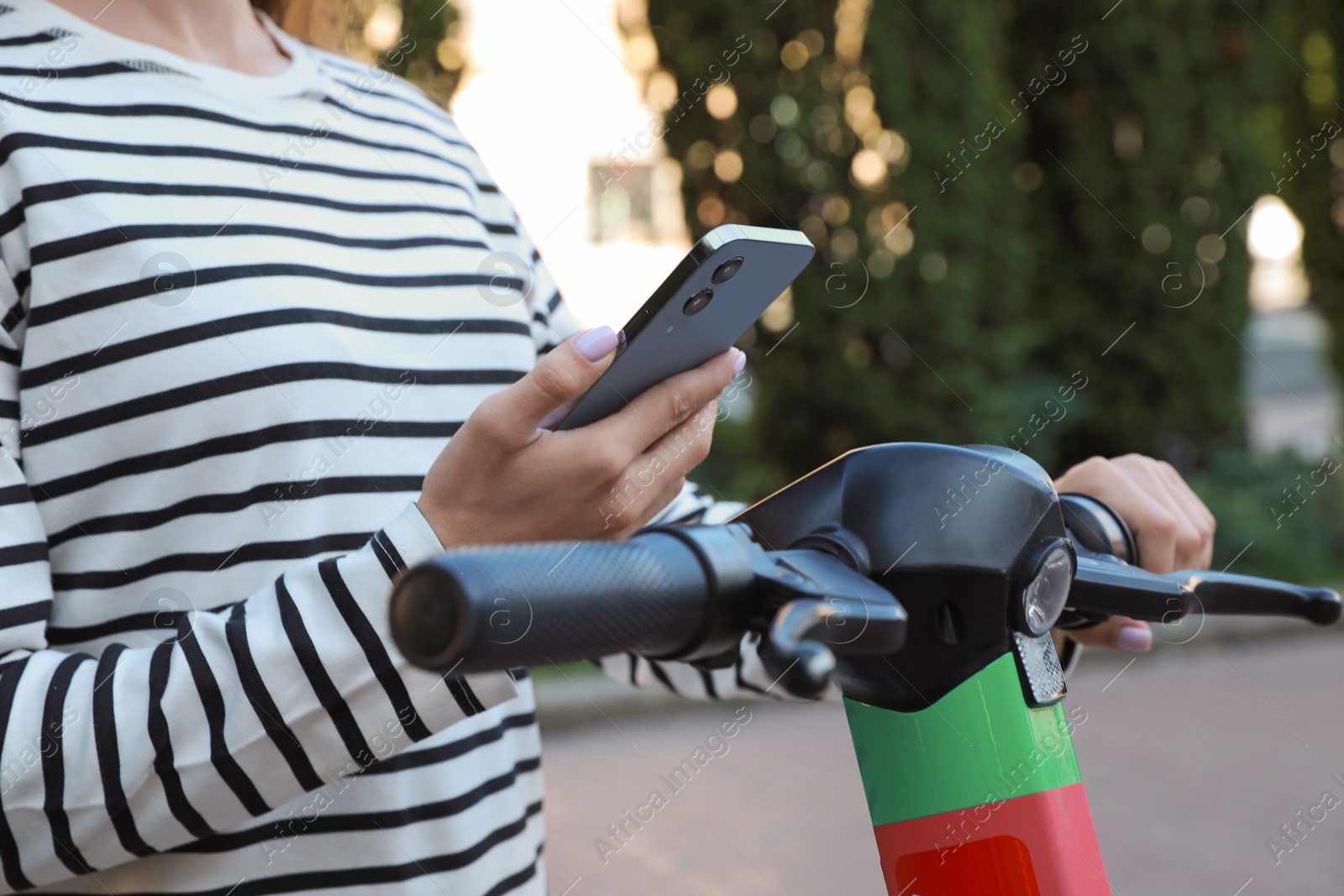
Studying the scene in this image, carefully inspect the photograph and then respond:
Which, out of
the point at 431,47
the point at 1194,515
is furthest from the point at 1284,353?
the point at 1194,515

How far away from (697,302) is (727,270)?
3cm

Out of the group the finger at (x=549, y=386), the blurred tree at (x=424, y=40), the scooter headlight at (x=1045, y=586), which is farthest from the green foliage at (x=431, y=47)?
the scooter headlight at (x=1045, y=586)

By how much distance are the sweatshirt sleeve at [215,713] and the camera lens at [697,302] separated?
230 millimetres

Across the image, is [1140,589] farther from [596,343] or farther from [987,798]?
[596,343]

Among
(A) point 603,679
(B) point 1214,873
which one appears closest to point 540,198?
(A) point 603,679

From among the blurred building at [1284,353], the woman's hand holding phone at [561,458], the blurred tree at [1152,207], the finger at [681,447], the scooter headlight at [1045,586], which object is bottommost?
the blurred building at [1284,353]

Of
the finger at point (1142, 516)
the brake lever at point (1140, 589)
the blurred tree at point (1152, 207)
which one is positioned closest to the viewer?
the brake lever at point (1140, 589)

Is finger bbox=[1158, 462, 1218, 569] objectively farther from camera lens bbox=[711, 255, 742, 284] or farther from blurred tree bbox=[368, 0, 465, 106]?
blurred tree bbox=[368, 0, 465, 106]

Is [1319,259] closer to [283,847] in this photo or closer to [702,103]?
[702,103]

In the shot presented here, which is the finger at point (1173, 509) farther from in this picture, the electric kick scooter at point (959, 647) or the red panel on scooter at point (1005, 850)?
the red panel on scooter at point (1005, 850)

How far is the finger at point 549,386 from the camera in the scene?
Result: 2.47 feet

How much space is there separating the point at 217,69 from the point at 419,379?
1.24ft

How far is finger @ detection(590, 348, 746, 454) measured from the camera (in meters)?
0.83

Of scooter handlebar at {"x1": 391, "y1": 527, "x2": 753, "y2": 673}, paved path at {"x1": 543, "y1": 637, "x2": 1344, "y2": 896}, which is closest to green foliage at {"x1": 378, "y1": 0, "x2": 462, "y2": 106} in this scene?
paved path at {"x1": 543, "y1": 637, "x2": 1344, "y2": 896}
